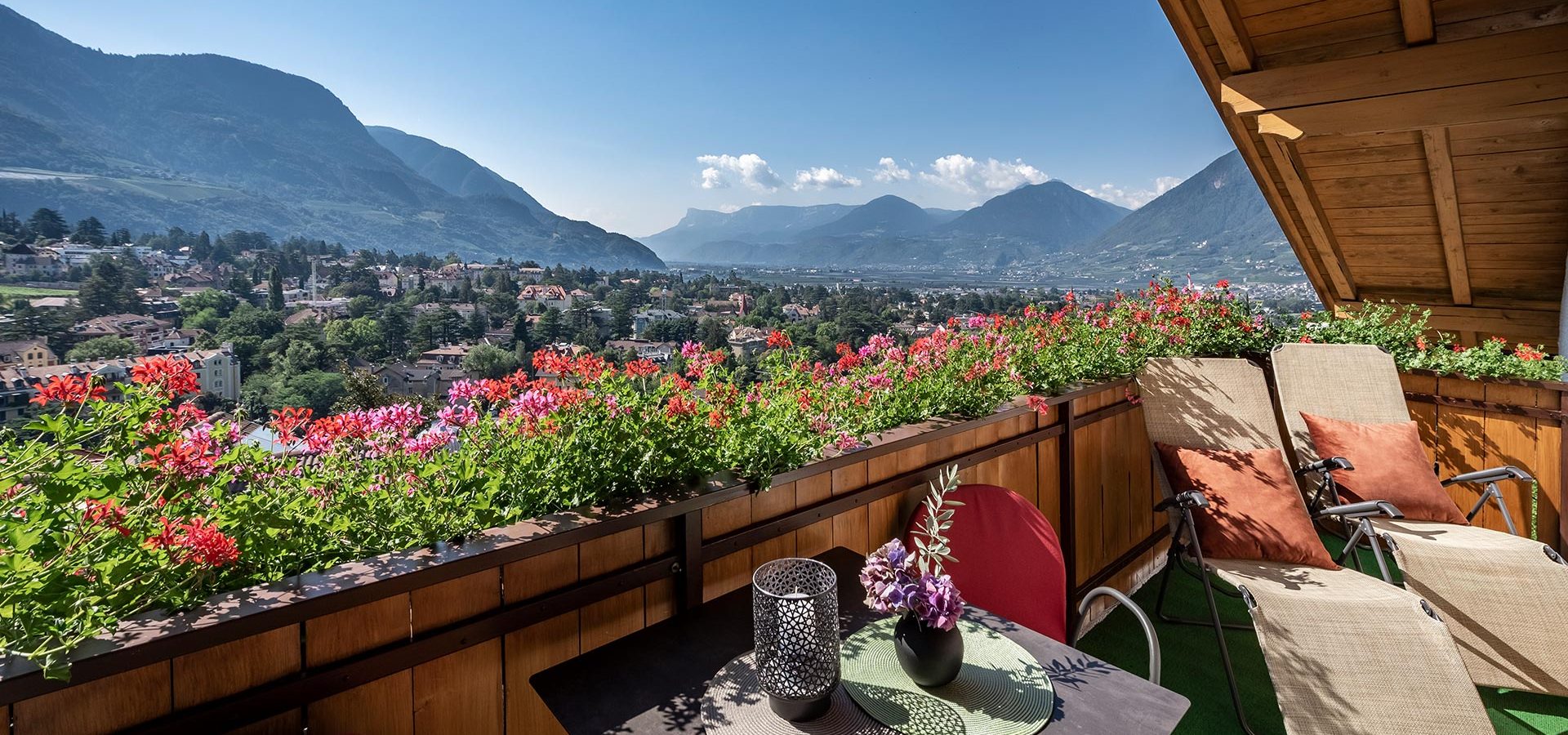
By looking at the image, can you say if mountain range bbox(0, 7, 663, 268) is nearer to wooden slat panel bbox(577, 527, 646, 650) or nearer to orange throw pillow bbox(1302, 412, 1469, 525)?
wooden slat panel bbox(577, 527, 646, 650)

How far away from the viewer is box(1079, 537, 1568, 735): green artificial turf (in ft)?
7.76

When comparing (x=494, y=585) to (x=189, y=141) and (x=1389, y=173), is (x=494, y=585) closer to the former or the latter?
(x=189, y=141)

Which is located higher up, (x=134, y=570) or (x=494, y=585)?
(x=134, y=570)

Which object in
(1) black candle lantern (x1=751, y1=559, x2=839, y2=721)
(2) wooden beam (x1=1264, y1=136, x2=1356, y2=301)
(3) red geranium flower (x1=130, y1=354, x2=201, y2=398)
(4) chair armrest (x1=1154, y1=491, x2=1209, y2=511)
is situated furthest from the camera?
(2) wooden beam (x1=1264, y1=136, x2=1356, y2=301)

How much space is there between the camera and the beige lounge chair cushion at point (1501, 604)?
2.42m

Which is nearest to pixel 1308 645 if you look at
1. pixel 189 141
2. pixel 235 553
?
pixel 235 553

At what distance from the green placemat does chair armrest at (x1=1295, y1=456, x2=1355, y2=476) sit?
250 centimetres

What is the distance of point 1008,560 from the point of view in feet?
6.42

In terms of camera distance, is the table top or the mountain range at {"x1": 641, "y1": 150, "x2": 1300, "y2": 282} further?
the mountain range at {"x1": 641, "y1": 150, "x2": 1300, "y2": 282}

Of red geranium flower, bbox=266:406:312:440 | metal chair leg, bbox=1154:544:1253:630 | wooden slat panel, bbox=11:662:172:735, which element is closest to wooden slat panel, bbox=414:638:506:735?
wooden slat panel, bbox=11:662:172:735

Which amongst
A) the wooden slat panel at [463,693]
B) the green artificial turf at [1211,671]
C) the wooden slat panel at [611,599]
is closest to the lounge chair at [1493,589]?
the green artificial turf at [1211,671]

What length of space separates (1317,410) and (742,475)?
131 inches

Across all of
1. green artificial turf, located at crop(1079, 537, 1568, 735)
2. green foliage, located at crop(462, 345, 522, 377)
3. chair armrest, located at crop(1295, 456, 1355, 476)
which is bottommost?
green artificial turf, located at crop(1079, 537, 1568, 735)

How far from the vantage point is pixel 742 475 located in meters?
1.62
